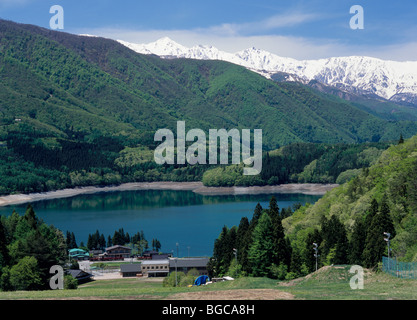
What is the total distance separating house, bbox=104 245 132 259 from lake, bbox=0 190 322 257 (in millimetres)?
6173

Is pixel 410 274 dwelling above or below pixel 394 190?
below

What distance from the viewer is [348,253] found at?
46.1 metres

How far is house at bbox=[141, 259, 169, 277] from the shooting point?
75950mm

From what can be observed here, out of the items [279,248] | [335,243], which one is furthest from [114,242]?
[335,243]

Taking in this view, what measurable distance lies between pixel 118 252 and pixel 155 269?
22576 millimetres

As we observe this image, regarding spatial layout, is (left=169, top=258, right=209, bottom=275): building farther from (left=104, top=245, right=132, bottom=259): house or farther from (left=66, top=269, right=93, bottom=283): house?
(left=104, top=245, right=132, bottom=259): house

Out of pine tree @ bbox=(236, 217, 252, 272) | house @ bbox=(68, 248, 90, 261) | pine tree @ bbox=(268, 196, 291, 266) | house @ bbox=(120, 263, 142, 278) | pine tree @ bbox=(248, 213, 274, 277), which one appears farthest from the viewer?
house @ bbox=(68, 248, 90, 261)

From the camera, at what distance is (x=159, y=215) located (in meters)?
140

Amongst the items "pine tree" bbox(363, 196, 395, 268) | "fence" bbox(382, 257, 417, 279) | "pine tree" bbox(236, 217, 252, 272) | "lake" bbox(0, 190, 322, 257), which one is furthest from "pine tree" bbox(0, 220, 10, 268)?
"lake" bbox(0, 190, 322, 257)

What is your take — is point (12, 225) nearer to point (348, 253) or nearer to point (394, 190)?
point (348, 253)

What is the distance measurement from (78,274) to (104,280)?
3.45 m

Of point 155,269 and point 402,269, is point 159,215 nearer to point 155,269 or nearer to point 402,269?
point 155,269

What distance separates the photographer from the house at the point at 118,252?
314ft

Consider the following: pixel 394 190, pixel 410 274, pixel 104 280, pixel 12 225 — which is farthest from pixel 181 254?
pixel 410 274
